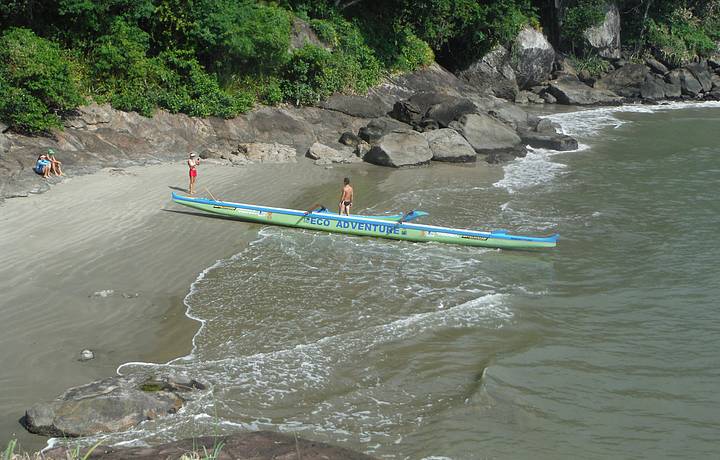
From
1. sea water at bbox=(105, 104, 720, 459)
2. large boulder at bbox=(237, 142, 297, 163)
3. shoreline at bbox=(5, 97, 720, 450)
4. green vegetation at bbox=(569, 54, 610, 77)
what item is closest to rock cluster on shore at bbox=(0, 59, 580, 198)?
large boulder at bbox=(237, 142, 297, 163)

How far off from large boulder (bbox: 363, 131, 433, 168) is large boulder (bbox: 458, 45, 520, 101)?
51.0ft

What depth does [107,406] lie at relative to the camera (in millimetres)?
8273

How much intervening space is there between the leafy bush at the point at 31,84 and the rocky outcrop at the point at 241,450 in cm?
1509

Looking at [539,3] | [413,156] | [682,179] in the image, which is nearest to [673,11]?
[539,3]

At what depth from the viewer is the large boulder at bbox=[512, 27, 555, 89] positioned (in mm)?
39375

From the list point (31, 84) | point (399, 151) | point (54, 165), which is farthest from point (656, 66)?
point (54, 165)

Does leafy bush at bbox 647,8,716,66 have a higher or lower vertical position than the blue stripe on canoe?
higher

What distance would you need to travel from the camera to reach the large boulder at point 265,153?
2185 centimetres

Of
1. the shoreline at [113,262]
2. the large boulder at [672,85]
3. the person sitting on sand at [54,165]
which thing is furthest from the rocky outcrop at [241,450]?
the large boulder at [672,85]

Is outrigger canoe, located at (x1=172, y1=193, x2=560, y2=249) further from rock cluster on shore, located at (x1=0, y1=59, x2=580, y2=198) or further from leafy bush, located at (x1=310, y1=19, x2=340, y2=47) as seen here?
leafy bush, located at (x1=310, y1=19, x2=340, y2=47)

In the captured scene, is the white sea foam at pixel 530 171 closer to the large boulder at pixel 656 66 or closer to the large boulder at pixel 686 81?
the large boulder at pixel 686 81

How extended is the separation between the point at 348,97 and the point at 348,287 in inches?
640

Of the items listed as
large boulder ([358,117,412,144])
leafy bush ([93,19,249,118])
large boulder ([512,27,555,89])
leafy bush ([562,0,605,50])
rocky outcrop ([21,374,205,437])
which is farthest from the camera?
leafy bush ([562,0,605,50])

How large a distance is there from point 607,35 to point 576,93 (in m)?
7.09
